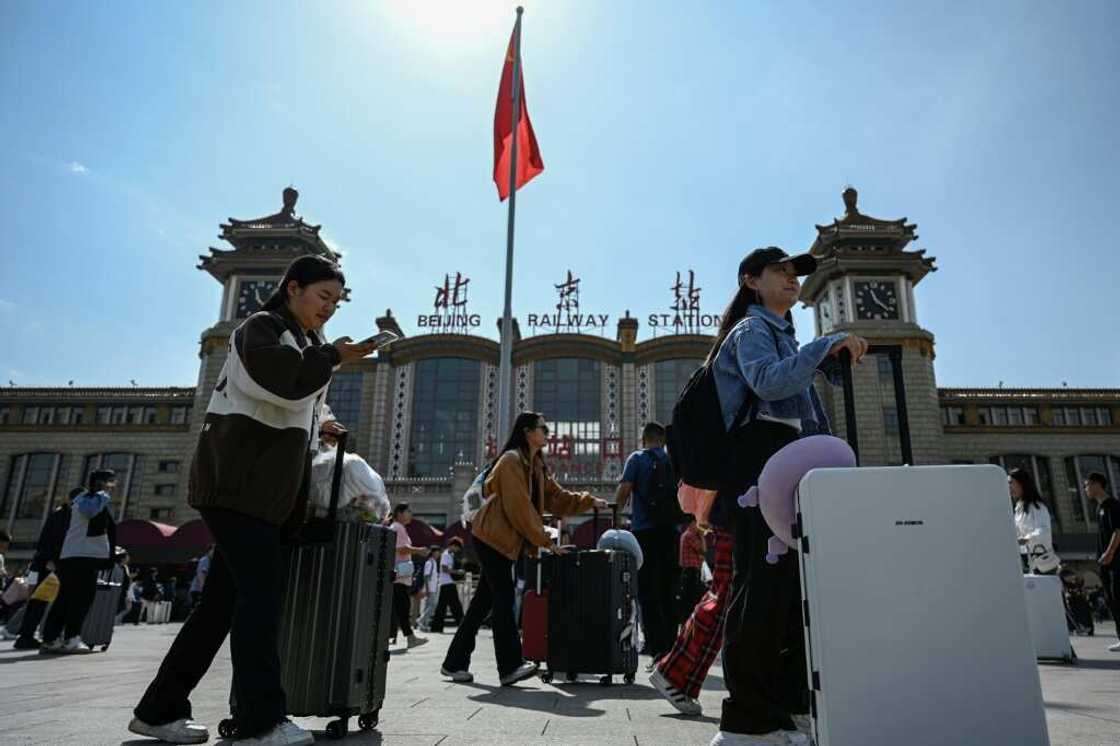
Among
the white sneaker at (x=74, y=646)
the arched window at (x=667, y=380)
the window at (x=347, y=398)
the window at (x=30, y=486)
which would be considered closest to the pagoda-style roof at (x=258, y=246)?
the window at (x=347, y=398)

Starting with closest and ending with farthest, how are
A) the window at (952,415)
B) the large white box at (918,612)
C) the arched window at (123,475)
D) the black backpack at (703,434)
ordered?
the large white box at (918,612), the black backpack at (703,434), the arched window at (123,475), the window at (952,415)

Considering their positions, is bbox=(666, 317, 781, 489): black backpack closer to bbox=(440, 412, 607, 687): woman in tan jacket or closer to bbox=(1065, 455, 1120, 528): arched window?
bbox=(440, 412, 607, 687): woman in tan jacket

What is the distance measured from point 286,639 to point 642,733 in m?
1.34

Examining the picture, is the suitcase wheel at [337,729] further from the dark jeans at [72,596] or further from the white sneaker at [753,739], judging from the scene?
the dark jeans at [72,596]

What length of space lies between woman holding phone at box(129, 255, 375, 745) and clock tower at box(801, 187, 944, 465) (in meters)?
29.7

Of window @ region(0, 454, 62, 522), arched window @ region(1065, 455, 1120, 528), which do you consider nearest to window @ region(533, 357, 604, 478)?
arched window @ region(1065, 455, 1120, 528)

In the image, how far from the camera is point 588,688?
428 centimetres

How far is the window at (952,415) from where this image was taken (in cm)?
3231

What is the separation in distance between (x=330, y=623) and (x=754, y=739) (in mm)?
1492

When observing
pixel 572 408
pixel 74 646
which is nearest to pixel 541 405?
pixel 572 408

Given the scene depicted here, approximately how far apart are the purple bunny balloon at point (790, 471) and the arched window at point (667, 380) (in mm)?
29399

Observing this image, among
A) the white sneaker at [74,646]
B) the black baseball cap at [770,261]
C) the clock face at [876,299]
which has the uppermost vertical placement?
the clock face at [876,299]

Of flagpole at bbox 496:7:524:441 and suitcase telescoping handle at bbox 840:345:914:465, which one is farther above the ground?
flagpole at bbox 496:7:524:441

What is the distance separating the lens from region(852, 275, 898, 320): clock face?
32.6m
